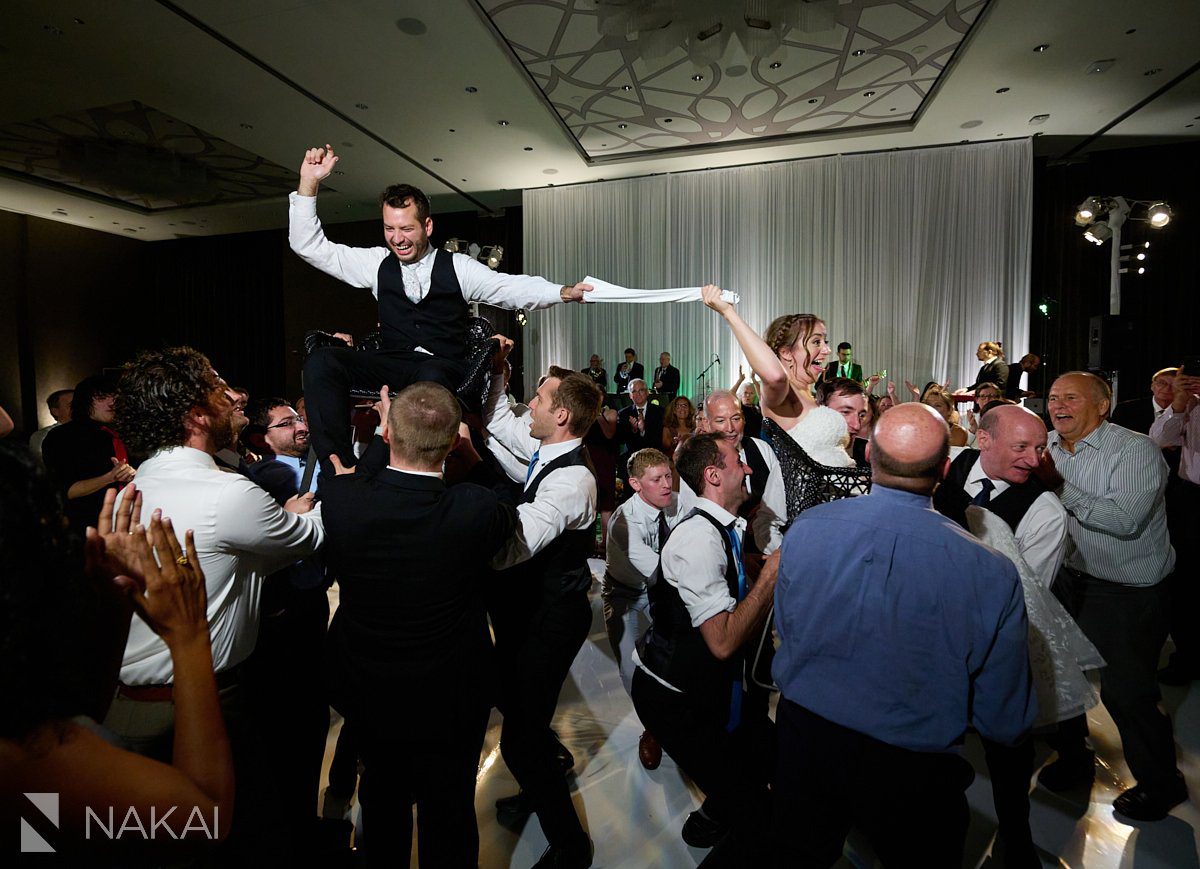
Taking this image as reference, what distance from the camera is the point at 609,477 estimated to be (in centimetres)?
649

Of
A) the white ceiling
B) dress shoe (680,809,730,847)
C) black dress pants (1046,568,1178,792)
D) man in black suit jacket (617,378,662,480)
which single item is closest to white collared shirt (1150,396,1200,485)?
black dress pants (1046,568,1178,792)

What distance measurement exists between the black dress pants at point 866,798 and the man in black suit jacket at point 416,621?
91cm

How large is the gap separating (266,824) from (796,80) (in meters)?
8.73

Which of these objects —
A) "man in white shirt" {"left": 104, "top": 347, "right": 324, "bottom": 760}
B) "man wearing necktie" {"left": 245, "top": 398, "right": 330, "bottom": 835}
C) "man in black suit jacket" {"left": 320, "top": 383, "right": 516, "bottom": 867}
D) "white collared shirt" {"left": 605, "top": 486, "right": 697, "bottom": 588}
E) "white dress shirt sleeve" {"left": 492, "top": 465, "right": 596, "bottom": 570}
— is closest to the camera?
"man in white shirt" {"left": 104, "top": 347, "right": 324, "bottom": 760}

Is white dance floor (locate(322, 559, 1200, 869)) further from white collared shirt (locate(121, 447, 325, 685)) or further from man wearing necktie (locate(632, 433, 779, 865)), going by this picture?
white collared shirt (locate(121, 447, 325, 685))

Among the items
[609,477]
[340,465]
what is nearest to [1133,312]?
[609,477]

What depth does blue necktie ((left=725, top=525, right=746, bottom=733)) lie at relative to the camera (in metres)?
2.08

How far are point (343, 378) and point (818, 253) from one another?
974 centimetres

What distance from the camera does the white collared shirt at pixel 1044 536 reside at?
2.15m

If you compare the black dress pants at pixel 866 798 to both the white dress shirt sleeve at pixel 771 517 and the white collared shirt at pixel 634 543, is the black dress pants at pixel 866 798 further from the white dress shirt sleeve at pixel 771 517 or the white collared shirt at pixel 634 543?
the white collared shirt at pixel 634 543

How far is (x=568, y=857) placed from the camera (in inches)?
83.6

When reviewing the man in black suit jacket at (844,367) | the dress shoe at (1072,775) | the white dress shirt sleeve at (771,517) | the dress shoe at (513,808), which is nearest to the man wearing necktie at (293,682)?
the dress shoe at (513,808)

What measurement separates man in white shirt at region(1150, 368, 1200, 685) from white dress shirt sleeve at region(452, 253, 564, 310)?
3.61 m

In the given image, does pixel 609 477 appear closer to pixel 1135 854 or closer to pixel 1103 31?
pixel 1135 854
